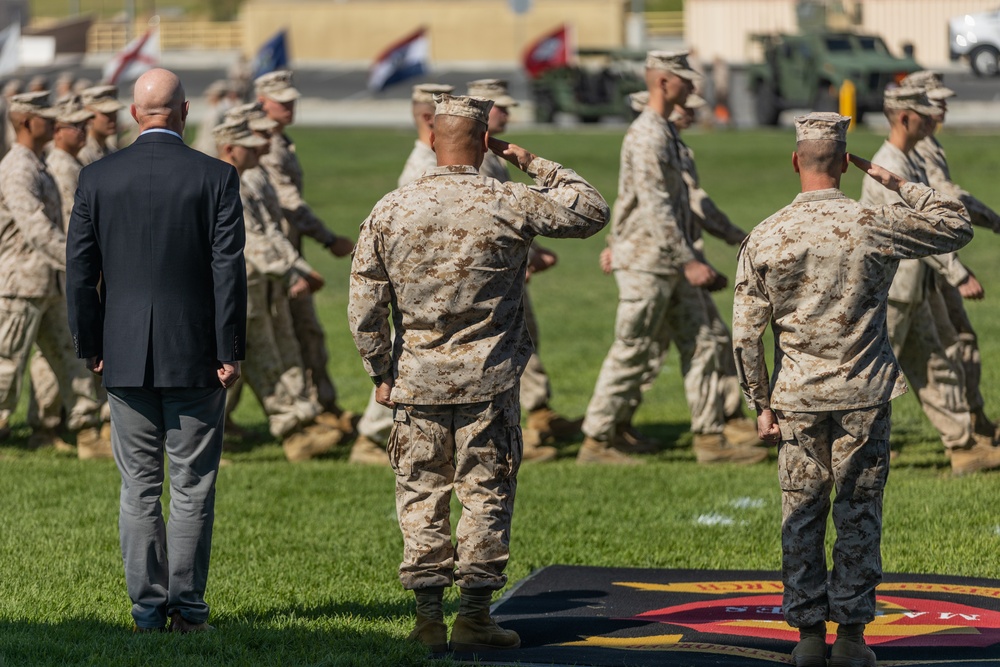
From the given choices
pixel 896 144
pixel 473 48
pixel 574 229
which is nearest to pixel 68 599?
pixel 574 229

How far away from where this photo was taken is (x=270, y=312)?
10055mm

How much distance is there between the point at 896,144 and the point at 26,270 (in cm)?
520

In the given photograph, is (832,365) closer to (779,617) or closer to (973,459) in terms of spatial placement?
(779,617)

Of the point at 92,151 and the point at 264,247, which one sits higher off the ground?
the point at 92,151

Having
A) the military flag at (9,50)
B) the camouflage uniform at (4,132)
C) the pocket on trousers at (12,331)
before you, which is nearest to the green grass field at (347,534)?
the pocket on trousers at (12,331)

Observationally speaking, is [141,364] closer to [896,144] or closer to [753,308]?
[753,308]

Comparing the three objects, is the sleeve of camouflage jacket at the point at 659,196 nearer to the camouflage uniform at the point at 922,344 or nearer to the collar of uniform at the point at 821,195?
the camouflage uniform at the point at 922,344

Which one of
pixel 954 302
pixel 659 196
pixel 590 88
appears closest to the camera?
pixel 659 196

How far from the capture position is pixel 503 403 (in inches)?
230

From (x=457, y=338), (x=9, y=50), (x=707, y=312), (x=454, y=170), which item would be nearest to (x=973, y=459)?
(x=707, y=312)

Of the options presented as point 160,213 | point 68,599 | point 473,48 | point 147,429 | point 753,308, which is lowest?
point 473,48

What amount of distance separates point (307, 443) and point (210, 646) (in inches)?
178

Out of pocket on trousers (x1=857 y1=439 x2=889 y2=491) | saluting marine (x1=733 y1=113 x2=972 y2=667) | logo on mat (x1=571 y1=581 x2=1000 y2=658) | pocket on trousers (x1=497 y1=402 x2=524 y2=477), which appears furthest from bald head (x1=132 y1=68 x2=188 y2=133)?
pocket on trousers (x1=857 y1=439 x2=889 y2=491)

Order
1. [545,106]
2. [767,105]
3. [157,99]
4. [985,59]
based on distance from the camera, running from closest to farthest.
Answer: [157,99]
[767,105]
[545,106]
[985,59]
